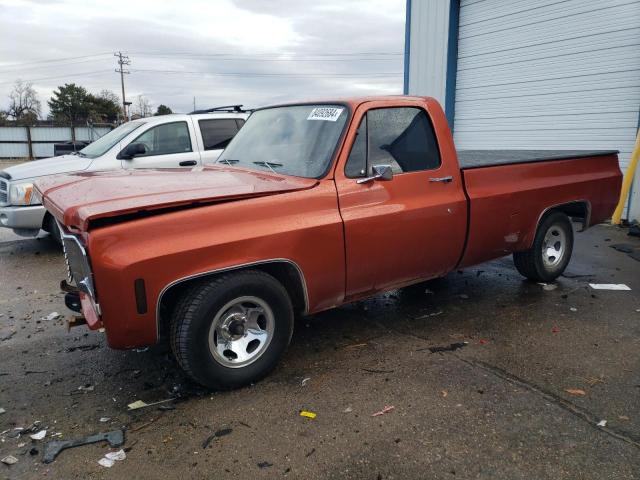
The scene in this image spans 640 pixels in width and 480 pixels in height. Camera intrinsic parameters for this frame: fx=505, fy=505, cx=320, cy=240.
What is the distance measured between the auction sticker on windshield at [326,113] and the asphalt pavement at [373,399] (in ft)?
5.98

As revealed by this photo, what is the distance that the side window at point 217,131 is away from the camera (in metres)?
7.90

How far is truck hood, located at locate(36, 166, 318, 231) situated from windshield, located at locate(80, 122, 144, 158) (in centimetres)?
351

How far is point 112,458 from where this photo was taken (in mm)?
2756

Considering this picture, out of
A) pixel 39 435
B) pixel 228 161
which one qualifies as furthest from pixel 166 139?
pixel 39 435

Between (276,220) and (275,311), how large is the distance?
625mm

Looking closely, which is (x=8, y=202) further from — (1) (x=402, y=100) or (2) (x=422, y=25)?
(2) (x=422, y=25)

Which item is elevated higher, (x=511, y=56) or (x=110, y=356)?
(x=511, y=56)

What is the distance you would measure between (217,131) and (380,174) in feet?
16.2

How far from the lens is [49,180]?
4.11m

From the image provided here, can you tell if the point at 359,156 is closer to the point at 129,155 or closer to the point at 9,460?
the point at 9,460

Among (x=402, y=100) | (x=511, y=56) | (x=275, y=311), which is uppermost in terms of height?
(x=511, y=56)

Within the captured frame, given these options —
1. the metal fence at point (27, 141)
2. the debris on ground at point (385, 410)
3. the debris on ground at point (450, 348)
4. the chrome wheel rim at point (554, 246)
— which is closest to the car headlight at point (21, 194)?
the debris on ground at point (450, 348)

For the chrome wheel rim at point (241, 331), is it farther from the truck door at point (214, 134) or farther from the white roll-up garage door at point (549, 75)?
the white roll-up garage door at point (549, 75)

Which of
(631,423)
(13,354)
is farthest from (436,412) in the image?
(13,354)
